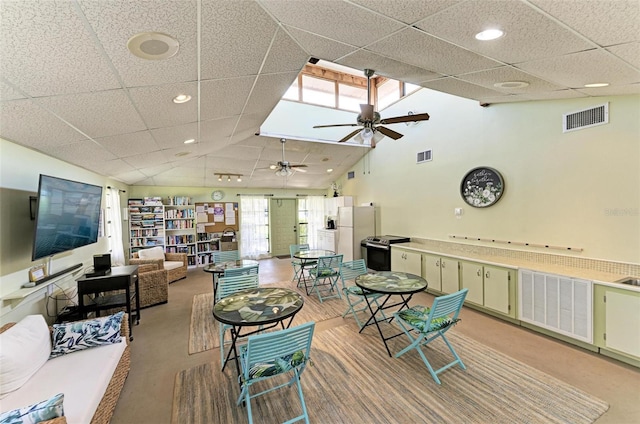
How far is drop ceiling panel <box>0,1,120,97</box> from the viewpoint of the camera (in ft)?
3.79

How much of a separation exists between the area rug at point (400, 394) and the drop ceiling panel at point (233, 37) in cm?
270

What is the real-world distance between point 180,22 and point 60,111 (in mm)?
1388

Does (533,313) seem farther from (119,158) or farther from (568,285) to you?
(119,158)

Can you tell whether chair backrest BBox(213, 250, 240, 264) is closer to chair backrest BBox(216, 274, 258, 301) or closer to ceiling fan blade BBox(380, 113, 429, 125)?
chair backrest BBox(216, 274, 258, 301)

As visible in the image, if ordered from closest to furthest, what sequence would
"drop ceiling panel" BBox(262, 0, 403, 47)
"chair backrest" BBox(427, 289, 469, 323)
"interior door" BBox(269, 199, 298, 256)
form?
"drop ceiling panel" BBox(262, 0, 403, 47) < "chair backrest" BBox(427, 289, 469, 323) < "interior door" BBox(269, 199, 298, 256)

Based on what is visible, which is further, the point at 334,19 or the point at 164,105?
the point at 164,105

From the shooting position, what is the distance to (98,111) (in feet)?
7.28

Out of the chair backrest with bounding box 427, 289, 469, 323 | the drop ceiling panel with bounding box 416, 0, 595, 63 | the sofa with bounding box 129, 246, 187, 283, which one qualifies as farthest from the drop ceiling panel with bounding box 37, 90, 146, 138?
the sofa with bounding box 129, 246, 187, 283

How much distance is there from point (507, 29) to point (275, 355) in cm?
258

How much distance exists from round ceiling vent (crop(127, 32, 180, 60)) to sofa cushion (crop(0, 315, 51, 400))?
85.1 inches

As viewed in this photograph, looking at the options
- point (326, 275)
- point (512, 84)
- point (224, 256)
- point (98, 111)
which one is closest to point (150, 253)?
point (224, 256)

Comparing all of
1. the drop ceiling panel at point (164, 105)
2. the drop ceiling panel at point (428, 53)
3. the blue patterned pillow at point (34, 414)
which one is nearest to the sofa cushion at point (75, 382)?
the blue patterned pillow at point (34, 414)

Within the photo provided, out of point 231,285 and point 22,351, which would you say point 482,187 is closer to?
point 231,285

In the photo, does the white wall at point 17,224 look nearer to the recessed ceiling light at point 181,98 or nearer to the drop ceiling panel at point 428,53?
the recessed ceiling light at point 181,98
